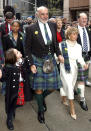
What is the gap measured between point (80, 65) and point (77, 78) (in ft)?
0.92

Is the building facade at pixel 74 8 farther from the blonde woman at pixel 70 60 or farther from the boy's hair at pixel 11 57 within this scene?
the boy's hair at pixel 11 57

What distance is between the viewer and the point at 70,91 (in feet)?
14.0

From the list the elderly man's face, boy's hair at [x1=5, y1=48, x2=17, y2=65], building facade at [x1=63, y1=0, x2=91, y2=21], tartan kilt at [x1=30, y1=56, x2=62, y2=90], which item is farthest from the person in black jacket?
building facade at [x1=63, y1=0, x2=91, y2=21]

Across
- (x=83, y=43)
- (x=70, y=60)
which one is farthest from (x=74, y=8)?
(x=70, y=60)

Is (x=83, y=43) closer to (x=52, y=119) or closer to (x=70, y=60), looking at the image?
(x=70, y=60)

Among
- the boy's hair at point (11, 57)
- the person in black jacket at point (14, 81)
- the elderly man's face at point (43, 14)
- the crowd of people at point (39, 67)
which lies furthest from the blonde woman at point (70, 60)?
the boy's hair at point (11, 57)

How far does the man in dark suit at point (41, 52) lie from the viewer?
12.6 ft

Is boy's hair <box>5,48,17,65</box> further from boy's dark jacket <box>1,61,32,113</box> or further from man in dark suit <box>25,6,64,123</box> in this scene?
man in dark suit <box>25,6,64,123</box>

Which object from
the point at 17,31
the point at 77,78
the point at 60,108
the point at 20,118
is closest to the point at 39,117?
the point at 20,118

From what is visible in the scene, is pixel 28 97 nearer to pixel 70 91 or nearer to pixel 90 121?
pixel 70 91

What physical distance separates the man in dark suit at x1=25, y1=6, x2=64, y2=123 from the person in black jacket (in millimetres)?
190

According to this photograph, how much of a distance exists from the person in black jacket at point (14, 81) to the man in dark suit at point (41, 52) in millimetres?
190

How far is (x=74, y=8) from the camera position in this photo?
32.1 meters

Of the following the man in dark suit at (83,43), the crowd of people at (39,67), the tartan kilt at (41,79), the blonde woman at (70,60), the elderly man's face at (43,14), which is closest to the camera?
the crowd of people at (39,67)
